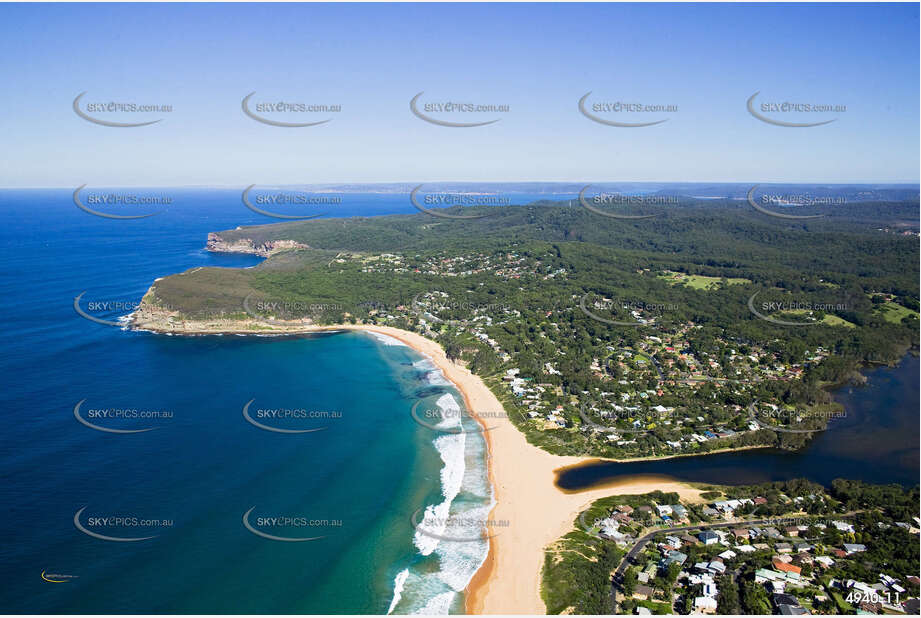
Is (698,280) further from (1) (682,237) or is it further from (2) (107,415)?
(2) (107,415)

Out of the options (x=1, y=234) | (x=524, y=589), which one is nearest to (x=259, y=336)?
(x=524, y=589)

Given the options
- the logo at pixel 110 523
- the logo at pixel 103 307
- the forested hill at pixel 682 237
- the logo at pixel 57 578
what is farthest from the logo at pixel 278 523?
the forested hill at pixel 682 237

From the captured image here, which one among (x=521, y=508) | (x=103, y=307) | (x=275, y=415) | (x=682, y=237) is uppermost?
(x=682, y=237)

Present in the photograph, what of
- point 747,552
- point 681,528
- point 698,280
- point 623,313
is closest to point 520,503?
point 681,528

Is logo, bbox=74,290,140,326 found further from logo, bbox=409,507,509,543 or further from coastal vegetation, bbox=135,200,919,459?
logo, bbox=409,507,509,543

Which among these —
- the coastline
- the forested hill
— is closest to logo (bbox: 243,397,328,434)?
the coastline
